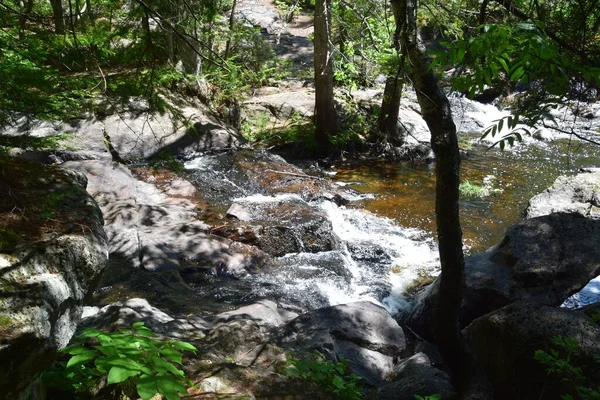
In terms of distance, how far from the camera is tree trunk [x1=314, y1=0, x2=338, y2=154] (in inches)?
456

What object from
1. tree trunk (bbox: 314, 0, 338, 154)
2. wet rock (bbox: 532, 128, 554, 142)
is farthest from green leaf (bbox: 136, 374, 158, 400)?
wet rock (bbox: 532, 128, 554, 142)

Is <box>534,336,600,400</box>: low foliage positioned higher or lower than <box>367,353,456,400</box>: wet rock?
higher

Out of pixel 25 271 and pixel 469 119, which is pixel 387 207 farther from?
pixel 469 119

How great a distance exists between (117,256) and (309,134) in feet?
25.1

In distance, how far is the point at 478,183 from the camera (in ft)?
37.0

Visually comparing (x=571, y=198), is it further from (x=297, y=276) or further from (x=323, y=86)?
(x=323, y=86)

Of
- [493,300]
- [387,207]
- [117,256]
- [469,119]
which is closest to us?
[493,300]

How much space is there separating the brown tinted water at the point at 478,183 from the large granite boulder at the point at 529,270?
5.43ft

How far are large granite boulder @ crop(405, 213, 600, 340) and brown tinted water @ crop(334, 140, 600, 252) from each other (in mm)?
1656

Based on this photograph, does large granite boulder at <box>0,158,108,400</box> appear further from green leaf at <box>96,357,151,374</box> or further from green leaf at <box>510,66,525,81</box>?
green leaf at <box>510,66,525,81</box>

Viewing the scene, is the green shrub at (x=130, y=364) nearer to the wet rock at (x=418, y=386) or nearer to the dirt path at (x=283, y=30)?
the wet rock at (x=418, y=386)

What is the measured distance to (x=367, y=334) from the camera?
17.1 ft

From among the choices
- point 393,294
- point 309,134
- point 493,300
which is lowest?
point 393,294

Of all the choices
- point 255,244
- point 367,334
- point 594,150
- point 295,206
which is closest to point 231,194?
point 295,206
